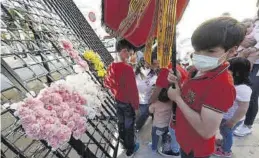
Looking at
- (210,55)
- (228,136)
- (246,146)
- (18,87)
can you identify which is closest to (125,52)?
(18,87)

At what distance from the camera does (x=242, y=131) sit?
3166 millimetres

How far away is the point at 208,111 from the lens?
51.5 inches

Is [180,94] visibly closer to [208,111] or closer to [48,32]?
[208,111]

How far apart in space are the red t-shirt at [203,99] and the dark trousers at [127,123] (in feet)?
3.66

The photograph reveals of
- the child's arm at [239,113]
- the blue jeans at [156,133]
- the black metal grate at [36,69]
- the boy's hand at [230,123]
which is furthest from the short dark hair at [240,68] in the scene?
the black metal grate at [36,69]

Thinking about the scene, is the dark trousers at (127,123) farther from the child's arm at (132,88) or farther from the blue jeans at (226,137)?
the blue jeans at (226,137)

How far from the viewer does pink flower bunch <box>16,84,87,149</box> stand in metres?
1.45

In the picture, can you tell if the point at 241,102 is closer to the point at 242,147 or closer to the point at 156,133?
the point at 242,147

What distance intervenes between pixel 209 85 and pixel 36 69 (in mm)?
2340

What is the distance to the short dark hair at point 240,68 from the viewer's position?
8.28 feet

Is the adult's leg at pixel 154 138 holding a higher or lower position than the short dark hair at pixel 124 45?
lower

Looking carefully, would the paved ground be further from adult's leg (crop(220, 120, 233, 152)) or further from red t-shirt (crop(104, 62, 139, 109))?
red t-shirt (crop(104, 62, 139, 109))

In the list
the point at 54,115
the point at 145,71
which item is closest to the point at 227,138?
the point at 145,71

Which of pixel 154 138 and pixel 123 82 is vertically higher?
pixel 123 82
